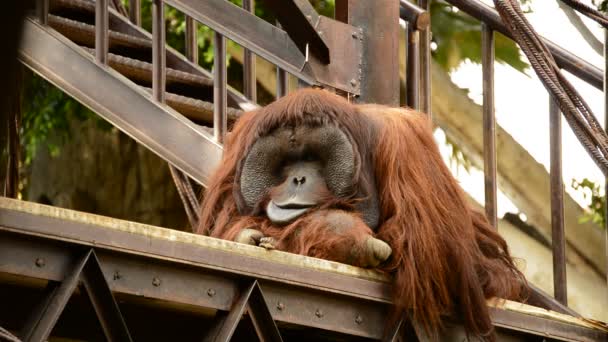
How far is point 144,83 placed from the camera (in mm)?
5523

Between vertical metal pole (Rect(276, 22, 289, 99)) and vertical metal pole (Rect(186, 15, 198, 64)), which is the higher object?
vertical metal pole (Rect(186, 15, 198, 64))

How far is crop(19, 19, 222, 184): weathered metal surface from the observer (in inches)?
190

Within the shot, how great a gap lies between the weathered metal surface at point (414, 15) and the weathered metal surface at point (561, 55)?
183 mm

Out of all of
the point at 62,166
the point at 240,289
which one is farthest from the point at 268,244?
the point at 62,166

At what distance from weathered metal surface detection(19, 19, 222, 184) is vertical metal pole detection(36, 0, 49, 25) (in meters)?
0.09

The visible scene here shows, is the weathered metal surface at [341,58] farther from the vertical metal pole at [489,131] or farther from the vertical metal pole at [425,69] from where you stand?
the vertical metal pole at [489,131]

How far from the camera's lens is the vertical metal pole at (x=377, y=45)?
4.63 meters

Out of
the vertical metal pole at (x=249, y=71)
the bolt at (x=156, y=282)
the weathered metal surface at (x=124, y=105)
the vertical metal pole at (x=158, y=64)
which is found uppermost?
the vertical metal pole at (x=249, y=71)

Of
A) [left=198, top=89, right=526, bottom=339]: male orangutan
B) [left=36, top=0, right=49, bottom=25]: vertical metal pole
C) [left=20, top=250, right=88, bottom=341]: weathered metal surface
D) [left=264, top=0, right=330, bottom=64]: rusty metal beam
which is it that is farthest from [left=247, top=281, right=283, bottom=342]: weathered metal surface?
[left=36, top=0, right=49, bottom=25]: vertical metal pole

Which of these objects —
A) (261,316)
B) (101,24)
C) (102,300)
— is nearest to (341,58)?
(101,24)

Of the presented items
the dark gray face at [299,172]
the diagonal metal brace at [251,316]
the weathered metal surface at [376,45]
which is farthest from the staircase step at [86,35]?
the diagonal metal brace at [251,316]

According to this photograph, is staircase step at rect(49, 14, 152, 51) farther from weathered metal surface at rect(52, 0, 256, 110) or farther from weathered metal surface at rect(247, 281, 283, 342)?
weathered metal surface at rect(247, 281, 283, 342)

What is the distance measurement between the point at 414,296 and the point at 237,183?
834 mm

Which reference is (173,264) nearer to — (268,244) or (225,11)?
(268,244)
